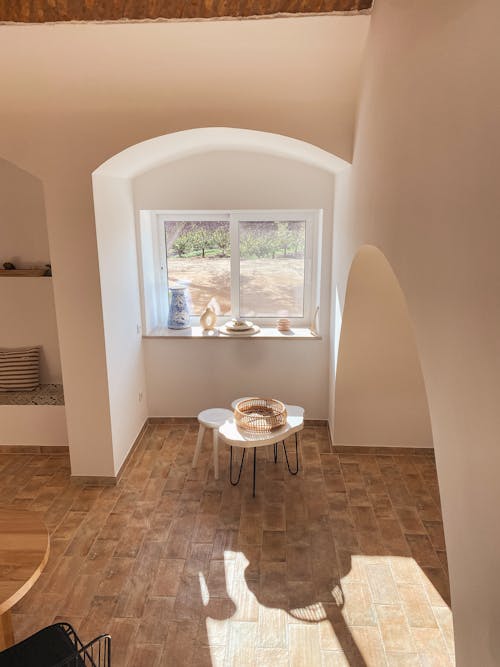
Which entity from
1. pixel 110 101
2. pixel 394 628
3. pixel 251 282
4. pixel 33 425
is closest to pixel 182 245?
pixel 251 282

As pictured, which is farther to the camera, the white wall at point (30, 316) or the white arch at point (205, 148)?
the white wall at point (30, 316)

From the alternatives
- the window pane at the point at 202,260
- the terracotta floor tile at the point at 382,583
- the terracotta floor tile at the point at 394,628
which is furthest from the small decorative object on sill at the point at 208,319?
the terracotta floor tile at the point at 394,628

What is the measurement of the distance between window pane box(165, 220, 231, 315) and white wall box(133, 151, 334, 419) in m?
0.46

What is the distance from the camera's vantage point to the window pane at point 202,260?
5.79 metres

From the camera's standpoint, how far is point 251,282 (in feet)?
19.4

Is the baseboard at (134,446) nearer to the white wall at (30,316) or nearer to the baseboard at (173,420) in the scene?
the baseboard at (173,420)

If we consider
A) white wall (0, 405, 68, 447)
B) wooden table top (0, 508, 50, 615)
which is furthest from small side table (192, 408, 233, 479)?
wooden table top (0, 508, 50, 615)

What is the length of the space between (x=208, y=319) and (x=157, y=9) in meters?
3.30

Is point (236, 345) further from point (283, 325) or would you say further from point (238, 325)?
point (283, 325)

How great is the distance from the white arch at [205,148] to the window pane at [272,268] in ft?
2.87

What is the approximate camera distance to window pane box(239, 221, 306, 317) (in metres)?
5.75

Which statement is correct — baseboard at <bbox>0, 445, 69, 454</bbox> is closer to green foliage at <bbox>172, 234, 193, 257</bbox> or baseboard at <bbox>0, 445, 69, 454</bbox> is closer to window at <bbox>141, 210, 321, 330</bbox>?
window at <bbox>141, 210, 321, 330</bbox>

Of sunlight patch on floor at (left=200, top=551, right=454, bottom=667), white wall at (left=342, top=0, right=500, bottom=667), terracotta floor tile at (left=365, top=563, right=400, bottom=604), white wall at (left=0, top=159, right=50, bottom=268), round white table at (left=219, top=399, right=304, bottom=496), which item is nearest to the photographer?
white wall at (left=342, top=0, right=500, bottom=667)

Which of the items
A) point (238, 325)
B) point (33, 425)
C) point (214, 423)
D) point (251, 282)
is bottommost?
point (33, 425)
